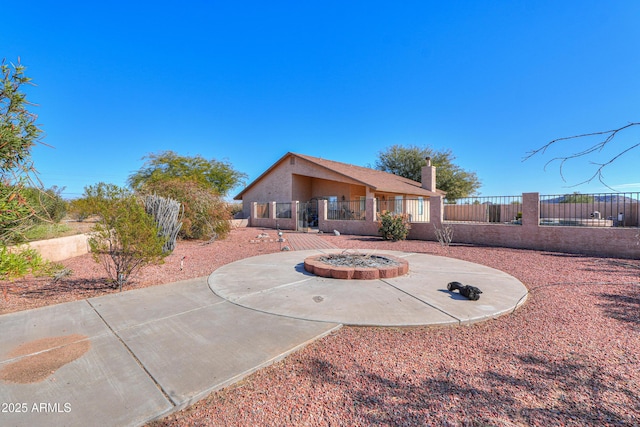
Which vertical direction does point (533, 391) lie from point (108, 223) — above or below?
below

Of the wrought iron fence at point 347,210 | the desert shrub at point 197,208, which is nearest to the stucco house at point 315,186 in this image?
the wrought iron fence at point 347,210

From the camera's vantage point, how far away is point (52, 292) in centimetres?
529

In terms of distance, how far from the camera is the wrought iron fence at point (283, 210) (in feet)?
70.5

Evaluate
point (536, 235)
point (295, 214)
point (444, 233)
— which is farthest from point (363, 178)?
point (536, 235)

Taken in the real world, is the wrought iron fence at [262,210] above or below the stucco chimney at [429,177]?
below

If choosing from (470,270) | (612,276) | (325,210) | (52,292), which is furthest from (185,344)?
(325,210)

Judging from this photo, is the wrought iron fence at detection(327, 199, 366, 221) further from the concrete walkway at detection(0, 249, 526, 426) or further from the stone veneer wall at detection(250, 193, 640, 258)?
the concrete walkway at detection(0, 249, 526, 426)

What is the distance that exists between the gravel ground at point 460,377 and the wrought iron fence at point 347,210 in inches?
512

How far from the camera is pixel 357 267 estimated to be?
657 centimetres

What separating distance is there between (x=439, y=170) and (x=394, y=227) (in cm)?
2616

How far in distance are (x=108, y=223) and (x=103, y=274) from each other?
202 centimetres

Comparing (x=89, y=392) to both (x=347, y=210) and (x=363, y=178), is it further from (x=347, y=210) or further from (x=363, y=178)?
(x=363, y=178)

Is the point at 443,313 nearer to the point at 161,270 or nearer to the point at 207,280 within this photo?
the point at 207,280

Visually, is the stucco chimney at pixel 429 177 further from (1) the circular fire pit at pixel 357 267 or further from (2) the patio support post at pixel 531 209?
(1) the circular fire pit at pixel 357 267
